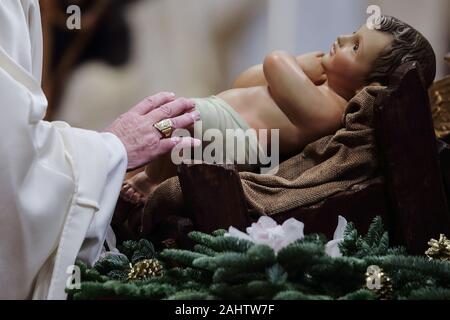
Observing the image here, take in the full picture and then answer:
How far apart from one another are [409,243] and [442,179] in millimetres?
216

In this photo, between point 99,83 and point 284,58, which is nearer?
point 284,58

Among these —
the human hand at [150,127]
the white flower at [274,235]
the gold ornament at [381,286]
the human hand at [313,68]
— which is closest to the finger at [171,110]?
the human hand at [150,127]

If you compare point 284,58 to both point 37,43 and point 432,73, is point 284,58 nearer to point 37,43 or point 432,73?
point 432,73

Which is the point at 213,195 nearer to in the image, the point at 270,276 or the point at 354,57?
the point at 270,276

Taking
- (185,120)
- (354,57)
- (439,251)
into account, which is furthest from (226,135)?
(439,251)

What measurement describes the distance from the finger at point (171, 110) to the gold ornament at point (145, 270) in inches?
15.6

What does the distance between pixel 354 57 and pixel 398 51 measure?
118 mm

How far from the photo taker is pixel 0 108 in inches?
67.4

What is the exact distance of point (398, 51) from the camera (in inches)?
83.2

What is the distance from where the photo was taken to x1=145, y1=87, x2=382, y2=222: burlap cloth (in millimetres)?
2010

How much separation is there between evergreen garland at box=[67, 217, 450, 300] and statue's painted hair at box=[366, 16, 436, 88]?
1.80 ft
